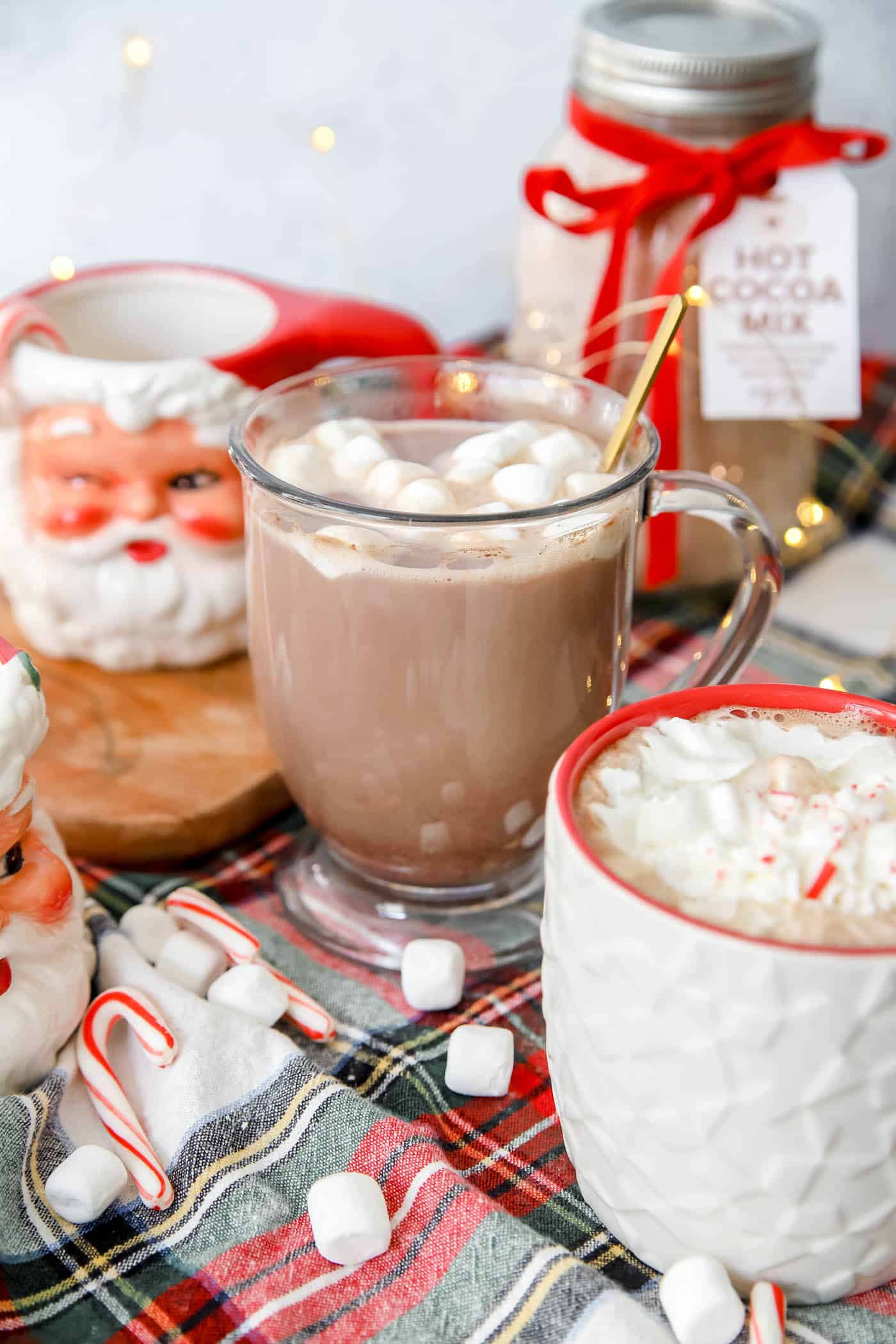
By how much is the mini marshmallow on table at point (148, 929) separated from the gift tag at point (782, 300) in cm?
68

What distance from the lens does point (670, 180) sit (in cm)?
122

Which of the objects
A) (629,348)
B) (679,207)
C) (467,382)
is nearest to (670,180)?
(679,207)

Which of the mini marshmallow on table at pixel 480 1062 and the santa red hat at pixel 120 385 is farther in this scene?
the santa red hat at pixel 120 385

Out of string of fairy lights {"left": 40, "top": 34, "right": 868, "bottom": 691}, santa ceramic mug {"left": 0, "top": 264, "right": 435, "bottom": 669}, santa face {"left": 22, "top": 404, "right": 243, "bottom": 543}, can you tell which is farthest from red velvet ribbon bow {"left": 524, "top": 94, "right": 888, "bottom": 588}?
santa face {"left": 22, "top": 404, "right": 243, "bottom": 543}

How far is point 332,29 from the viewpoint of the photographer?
154 centimetres

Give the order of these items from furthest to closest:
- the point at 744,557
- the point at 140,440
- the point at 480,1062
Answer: the point at 140,440 < the point at 744,557 < the point at 480,1062

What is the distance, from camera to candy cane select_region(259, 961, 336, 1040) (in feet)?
2.97

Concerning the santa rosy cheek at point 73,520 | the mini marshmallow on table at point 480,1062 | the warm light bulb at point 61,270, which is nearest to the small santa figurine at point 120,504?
the santa rosy cheek at point 73,520

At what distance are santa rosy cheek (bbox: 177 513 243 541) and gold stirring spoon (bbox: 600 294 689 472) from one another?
14.5 inches

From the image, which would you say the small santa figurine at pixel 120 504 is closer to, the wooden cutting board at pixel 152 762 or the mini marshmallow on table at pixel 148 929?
the wooden cutting board at pixel 152 762

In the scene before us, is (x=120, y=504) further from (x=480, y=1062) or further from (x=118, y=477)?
(x=480, y=1062)

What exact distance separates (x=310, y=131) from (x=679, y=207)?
1.73ft

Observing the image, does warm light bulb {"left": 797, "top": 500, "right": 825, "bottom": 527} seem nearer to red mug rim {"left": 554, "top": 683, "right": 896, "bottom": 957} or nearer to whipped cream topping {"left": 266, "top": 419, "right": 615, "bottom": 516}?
whipped cream topping {"left": 266, "top": 419, "right": 615, "bottom": 516}

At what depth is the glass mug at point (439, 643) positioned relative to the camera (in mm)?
865
